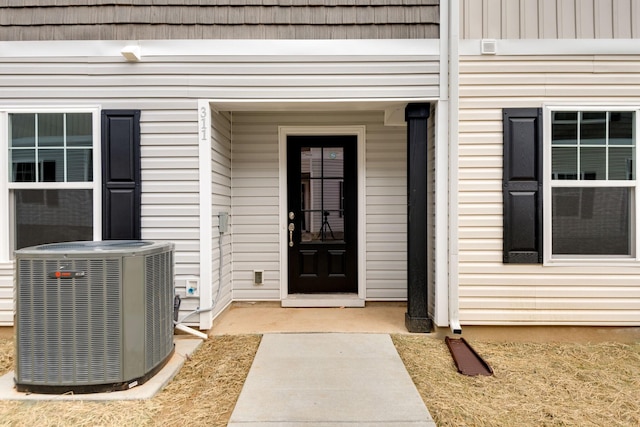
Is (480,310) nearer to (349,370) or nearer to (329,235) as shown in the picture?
(349,370)

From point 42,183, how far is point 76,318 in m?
1.71

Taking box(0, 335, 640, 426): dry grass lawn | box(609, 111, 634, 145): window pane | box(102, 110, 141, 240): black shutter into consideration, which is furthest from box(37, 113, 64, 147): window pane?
box(609, 111, 634, 145): window pane

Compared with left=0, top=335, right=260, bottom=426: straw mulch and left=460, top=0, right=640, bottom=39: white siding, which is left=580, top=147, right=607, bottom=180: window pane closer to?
left=460, top=0, right=640, bottom=39: white siding

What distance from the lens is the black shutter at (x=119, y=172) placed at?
11.1ft

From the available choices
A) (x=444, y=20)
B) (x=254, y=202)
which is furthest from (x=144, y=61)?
(x=444, y=20)

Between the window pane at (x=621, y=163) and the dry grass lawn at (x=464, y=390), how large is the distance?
145 centimetres

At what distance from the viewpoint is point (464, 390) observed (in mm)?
2537

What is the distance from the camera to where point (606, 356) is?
3.11 metres

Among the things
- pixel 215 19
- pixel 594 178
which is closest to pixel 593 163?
pixel 594 178

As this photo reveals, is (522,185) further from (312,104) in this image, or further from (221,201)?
(221,201)

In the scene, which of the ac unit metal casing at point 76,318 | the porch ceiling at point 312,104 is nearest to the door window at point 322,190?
the porch ceiling at point 312,104

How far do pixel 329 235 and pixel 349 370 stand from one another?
1.90 meters

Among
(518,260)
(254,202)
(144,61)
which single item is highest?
(144,61)

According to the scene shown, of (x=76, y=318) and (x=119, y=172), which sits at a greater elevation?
(x=119, y=172)
